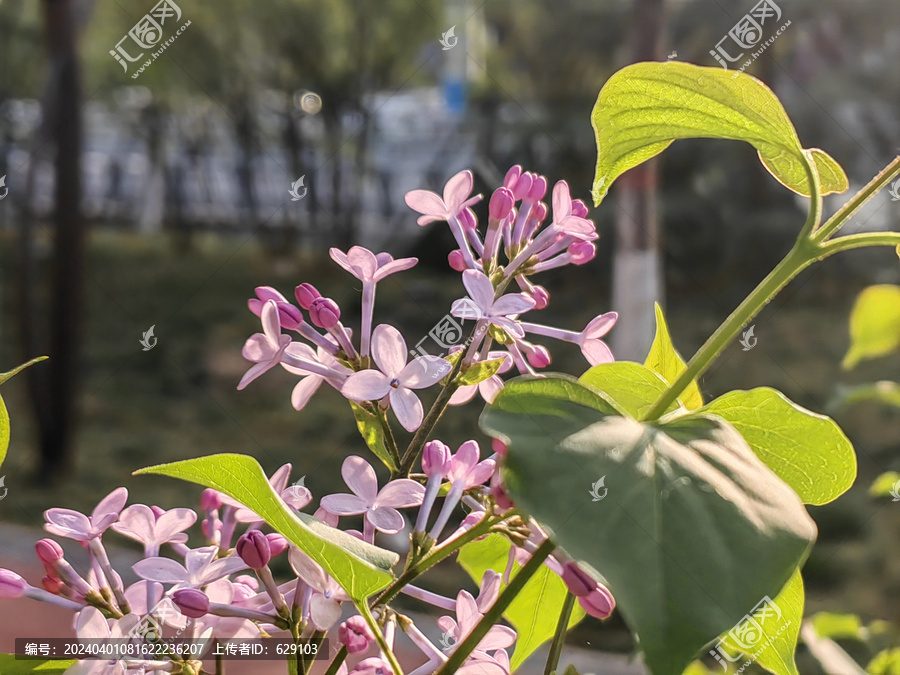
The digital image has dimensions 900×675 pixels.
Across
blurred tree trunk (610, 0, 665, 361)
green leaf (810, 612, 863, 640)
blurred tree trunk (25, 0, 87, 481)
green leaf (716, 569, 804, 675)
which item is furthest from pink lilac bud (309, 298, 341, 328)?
blurred tree trunk (25, 0, 87, 481)

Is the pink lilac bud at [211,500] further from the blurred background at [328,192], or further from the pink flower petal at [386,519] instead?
the blurred background at [328,192]

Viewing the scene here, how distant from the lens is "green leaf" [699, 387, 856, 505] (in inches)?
6.6

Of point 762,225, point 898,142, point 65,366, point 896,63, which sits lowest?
point 65,366

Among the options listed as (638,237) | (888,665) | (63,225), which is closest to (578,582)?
(888,665)

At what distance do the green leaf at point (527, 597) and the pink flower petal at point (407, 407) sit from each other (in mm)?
58

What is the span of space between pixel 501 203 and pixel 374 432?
2.8 inches

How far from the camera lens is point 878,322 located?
615 millimetres

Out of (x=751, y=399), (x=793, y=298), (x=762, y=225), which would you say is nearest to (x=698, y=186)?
(x=762, y=225)

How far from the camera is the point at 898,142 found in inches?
117

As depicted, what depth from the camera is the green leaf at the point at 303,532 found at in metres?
0.14

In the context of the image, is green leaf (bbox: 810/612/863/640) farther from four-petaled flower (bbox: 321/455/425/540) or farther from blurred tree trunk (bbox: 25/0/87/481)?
blurred tree trunk (bbox: 25/0/87/481)

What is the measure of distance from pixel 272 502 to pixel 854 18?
3.92 meters

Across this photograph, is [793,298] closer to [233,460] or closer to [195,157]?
[195,157]

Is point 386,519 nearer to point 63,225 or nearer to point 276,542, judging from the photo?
point 276,542
